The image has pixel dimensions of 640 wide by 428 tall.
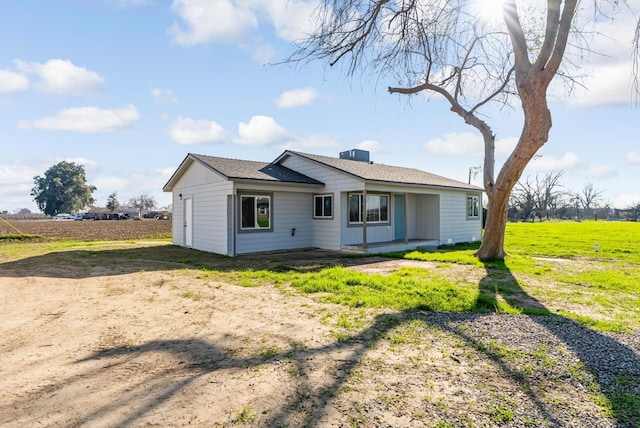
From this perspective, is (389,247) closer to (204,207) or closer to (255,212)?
(255,212)

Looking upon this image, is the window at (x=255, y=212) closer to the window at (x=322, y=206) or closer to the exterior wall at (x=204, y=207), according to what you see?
the exterior wall at (x=204, y=207)

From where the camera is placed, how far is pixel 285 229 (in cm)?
1352

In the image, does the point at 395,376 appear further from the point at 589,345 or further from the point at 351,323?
the point at 589,345

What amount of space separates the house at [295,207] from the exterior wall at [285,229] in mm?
36

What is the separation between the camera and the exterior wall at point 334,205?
42.8 feet

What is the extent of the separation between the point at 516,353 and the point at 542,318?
62.4 inches

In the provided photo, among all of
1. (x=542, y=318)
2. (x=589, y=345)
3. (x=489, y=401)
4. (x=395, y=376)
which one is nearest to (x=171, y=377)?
(x=395, y=376)

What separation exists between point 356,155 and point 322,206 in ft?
22.6

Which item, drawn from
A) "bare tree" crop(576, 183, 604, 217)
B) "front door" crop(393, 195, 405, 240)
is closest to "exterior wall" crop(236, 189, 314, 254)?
"front door" crop(393, 195, 405, 240)

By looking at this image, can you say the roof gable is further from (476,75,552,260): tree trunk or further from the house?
(476,75,552,260): tree trunk

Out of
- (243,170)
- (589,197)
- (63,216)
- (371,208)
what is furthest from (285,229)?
(589,197)

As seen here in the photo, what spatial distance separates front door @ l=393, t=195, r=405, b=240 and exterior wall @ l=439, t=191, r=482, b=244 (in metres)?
1.80

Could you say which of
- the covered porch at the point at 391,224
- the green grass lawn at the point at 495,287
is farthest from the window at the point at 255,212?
the green grass lawn at the point at 495,287

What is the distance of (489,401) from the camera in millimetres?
Answer: 2691
